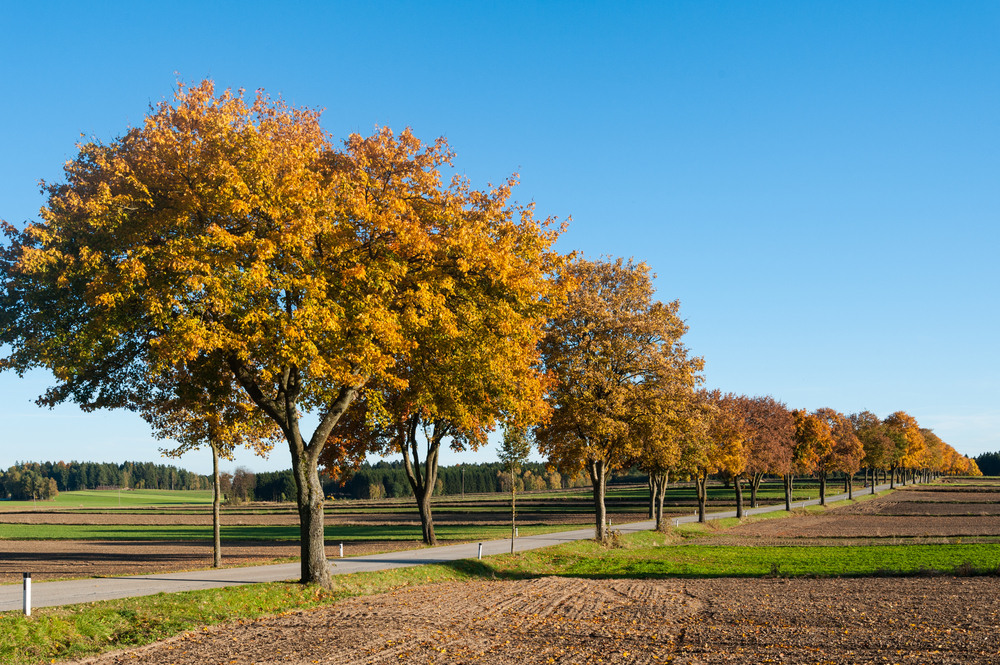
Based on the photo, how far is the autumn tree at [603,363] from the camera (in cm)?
3762

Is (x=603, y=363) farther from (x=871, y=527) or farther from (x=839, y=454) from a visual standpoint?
(x=839, y=454)

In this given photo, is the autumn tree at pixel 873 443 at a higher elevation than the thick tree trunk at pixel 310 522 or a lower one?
lower

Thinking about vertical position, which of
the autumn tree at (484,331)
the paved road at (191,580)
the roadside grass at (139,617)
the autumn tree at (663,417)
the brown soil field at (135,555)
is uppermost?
the autumn tree at (484,331)

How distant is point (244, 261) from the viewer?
17.6 m

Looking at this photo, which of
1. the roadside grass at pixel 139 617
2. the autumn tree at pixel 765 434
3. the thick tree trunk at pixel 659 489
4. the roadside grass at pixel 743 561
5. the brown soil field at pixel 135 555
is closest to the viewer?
the roadside grass at pixel 139 617

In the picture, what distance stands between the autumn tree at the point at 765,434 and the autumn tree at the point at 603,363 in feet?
98.3

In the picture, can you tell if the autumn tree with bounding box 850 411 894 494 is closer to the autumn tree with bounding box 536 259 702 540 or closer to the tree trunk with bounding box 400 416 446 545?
the autumn tree with bounding box 536 259 702 540

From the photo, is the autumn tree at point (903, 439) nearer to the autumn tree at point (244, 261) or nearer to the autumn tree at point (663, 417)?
the autumn tree at point (663, 417)

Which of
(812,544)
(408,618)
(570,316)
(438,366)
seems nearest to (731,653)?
(408,618)

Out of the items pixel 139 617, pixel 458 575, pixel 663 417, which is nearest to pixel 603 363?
pixel 663 417

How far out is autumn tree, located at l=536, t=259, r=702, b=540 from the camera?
3762 centimetres

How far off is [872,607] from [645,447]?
2380cm

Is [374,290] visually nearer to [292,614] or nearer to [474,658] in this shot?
[292,614]


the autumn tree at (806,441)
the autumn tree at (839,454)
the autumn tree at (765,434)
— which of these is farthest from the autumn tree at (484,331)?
the autumn tree at (839,454)
